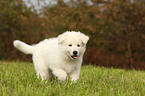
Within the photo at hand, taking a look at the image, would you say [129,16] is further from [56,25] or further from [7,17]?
[7,17]

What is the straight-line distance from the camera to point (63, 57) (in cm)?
442

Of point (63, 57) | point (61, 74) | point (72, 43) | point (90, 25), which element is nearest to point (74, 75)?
point (61, 74)

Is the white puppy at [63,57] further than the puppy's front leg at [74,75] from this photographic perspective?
No

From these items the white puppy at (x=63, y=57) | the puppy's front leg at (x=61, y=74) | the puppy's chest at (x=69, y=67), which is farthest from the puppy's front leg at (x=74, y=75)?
the puppy's front leg at (x=61, y=74)

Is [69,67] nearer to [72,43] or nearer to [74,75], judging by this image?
[74,75]

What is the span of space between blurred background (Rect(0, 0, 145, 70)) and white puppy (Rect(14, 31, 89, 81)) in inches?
306

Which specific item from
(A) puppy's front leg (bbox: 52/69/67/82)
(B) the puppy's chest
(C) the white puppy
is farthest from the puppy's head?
(A) puppy's front leg (bbox: 52/69/67/82)

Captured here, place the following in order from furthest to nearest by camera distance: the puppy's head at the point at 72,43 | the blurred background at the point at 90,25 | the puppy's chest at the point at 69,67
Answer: the blurred background at the point at 90,25 → the puppy's chest at the point at 69,67 → the puppy's head at the point at 72,43

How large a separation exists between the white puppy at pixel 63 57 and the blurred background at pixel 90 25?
7781 millimetres

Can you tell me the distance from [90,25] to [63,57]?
9.31m

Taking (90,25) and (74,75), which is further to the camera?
(90,25)

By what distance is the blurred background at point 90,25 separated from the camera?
518 inches

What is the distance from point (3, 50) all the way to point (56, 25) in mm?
3798

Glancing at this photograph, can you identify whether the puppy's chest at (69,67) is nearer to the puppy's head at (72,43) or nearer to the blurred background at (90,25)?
the puppy's head at (72,43)
